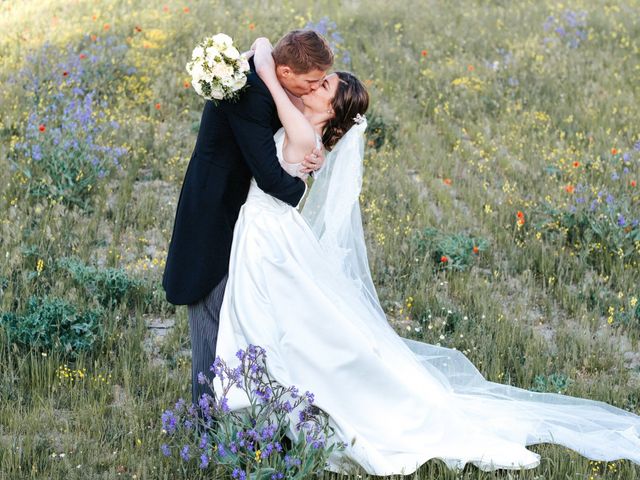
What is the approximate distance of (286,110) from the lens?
423 cm

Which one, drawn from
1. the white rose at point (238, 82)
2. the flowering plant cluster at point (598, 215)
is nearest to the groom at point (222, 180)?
the white rose at point (238, 82)

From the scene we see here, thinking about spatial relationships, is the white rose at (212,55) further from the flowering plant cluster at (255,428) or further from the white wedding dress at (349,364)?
the flowering plant cluster at (255,428)

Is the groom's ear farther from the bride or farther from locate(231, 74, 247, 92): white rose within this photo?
locate(231, 74, 247, 92): white rose

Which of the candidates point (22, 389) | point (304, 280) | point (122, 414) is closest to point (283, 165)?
point (304, 280)

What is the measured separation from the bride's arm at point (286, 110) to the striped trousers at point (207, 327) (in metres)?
0.86

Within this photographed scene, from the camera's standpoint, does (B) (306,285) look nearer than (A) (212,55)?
No

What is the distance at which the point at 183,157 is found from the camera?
884cm

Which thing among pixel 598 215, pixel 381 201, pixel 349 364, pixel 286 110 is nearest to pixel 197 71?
pixel 286 110

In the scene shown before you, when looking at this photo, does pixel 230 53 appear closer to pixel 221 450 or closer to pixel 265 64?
pixel 265 64

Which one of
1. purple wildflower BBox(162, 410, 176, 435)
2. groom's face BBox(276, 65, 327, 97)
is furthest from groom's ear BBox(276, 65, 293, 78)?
purple wildflower BBox(162, 410, 176, 435)

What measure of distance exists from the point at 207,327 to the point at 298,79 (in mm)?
1448

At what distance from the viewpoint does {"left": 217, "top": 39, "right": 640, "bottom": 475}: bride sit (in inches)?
177

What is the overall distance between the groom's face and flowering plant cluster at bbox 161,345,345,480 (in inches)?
52.2

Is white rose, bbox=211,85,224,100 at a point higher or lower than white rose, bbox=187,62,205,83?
lower
